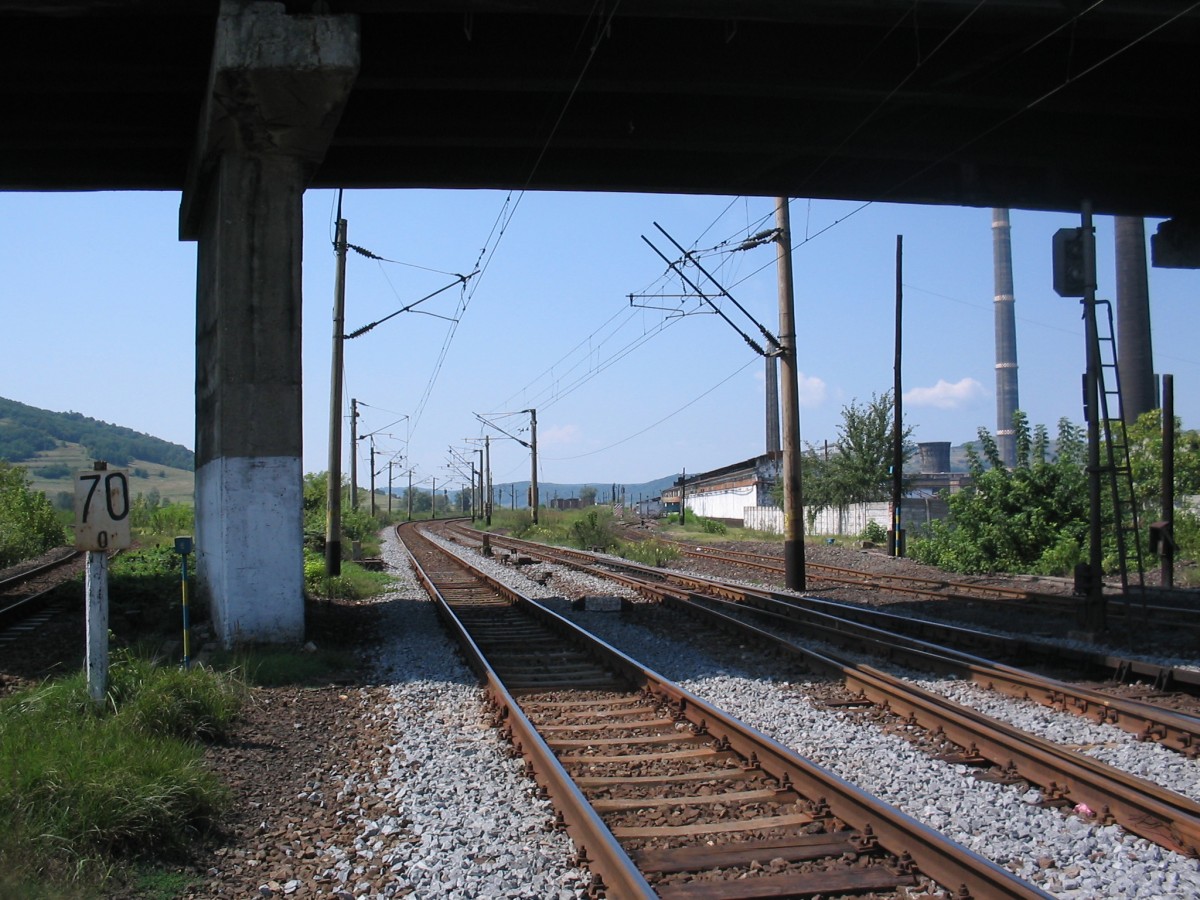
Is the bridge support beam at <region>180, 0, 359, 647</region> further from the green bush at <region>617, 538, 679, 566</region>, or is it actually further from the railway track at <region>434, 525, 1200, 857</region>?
the green bush at <region>617, 538, 679, 566</region>

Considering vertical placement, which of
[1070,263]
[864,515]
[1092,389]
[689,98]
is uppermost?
[689,98]

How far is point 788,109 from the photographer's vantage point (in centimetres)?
1516

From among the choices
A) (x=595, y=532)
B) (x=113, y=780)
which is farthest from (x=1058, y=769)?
(x=595, y=532)

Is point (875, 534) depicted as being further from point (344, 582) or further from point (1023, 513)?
point (344, 582)

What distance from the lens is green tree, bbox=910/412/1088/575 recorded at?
24141mm

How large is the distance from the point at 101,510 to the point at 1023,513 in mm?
22179

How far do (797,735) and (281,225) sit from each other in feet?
29.9

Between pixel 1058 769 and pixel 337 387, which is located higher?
pixel 337 387

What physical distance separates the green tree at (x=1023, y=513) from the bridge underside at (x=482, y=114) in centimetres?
974

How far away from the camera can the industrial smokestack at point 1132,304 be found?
140 ft

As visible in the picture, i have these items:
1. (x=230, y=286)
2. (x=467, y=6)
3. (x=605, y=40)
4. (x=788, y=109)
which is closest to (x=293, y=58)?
(x=467, y=6)

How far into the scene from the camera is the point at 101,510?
7.54m

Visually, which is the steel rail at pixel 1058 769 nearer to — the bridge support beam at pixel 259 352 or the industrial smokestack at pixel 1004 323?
the bridge support beam at pixel 259 352

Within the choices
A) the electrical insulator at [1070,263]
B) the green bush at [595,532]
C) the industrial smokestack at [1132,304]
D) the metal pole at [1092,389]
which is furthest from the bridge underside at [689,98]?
the industrial smokestack at [1132,304]
